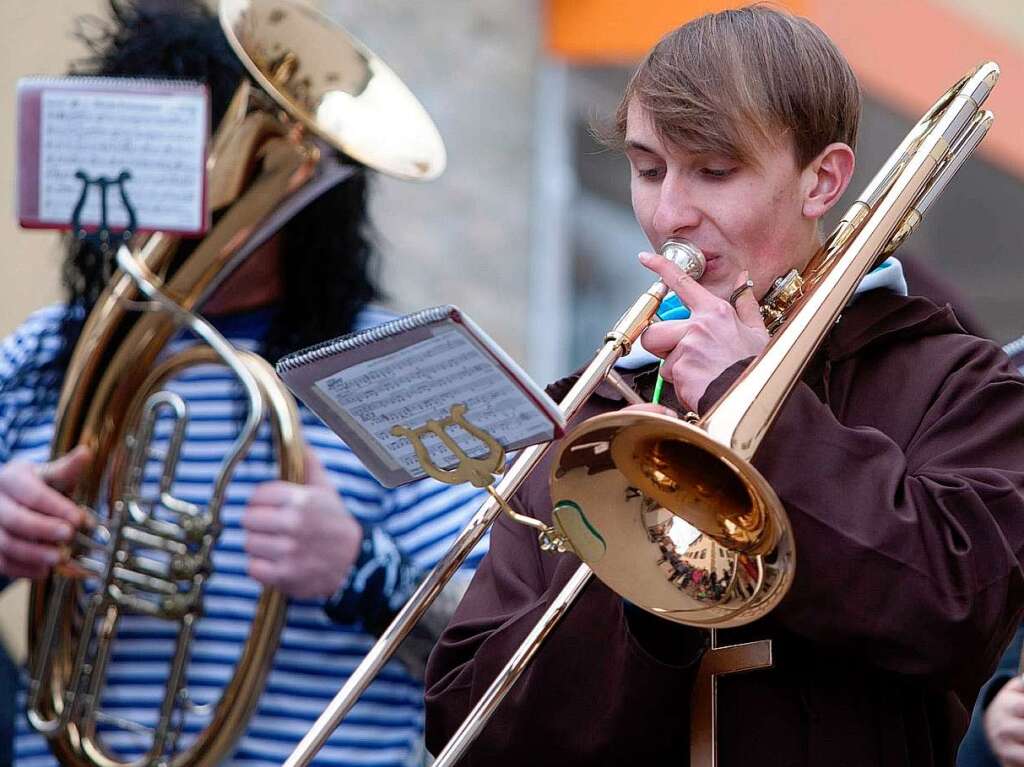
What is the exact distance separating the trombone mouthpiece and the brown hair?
12 centimetres

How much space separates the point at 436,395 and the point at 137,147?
48.2 inches

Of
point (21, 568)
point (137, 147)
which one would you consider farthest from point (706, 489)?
point (21, 568)

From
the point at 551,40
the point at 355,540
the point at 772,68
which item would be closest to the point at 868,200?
the point at 772,68

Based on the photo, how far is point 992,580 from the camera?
5.95 feet

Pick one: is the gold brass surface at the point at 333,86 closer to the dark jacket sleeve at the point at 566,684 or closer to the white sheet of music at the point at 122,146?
the white sheet of music at the point at 122,146

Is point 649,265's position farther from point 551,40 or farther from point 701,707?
point 551,40

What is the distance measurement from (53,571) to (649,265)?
145 cm

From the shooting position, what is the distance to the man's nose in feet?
6.67

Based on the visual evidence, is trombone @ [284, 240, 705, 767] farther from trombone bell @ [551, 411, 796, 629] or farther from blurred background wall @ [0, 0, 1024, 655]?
blurred background wall @ [0, 0, 1024, 655]

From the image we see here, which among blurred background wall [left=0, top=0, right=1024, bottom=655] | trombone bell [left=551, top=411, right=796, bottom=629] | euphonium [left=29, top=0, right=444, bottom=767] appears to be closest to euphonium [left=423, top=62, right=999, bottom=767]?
trombone bell [left=551, top=411, right=796, bottom=629]

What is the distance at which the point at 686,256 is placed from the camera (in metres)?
2.00

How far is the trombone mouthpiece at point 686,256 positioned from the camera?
199cm

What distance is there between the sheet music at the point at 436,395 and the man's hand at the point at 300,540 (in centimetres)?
89

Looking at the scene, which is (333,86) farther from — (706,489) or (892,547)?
(892,547)
